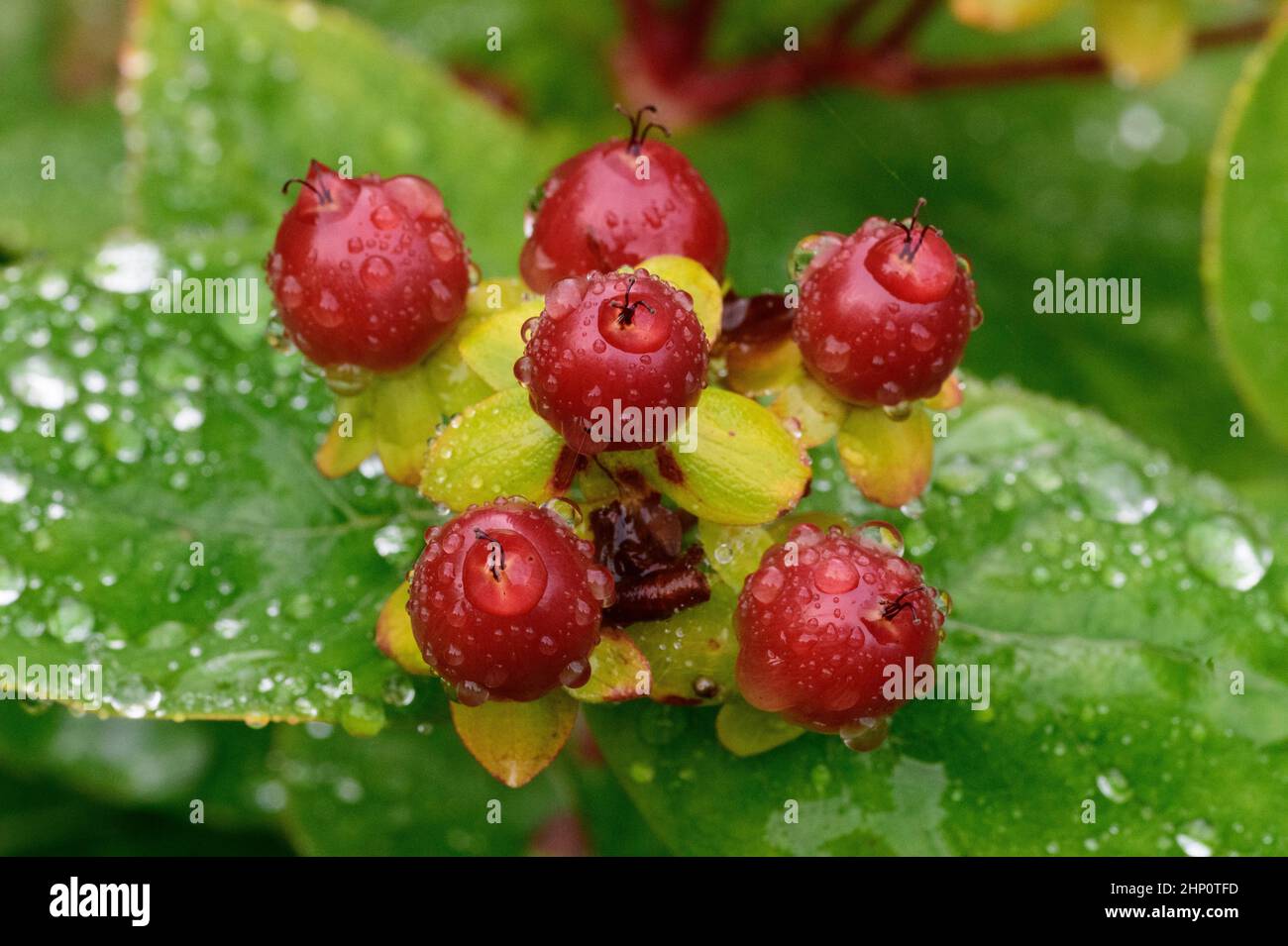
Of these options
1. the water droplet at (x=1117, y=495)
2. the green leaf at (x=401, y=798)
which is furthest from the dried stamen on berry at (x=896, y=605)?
the green leaf at (x=401, y=798)

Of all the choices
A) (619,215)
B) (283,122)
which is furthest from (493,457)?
(283,122)

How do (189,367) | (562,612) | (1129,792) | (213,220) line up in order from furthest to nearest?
1. (213,220)
2. (189,367)
3. (1129,792)
4. (562,612)

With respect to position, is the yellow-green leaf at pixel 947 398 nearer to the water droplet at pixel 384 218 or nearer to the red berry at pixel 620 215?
the red berry at pixel 620 215

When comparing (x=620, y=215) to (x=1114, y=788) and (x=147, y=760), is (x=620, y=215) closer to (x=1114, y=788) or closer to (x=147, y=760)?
(x=1114, y=788)

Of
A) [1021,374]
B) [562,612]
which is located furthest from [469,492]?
[1021,374]

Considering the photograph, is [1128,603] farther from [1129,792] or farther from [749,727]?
[749,727]
